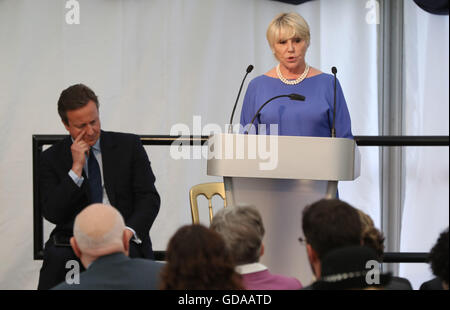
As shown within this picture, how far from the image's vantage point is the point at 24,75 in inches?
182

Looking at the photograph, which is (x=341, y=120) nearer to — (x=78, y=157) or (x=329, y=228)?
(x=78, y=157)

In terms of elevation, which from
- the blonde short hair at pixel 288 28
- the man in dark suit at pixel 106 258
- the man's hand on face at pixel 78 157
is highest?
the blonde short hair at pixel 288 28

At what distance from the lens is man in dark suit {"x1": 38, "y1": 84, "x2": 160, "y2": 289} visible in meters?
2.79

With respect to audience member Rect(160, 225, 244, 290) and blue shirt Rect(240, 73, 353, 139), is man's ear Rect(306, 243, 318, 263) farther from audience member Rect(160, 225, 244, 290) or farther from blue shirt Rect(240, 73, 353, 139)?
blue shirt Rect(240, 73, 353, 139)

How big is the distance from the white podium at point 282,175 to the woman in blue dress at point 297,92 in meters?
0.30

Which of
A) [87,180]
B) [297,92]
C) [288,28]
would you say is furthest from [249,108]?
[87,180]

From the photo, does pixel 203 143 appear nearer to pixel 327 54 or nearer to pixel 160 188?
pixel 160 188

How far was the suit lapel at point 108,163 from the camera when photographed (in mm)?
2902

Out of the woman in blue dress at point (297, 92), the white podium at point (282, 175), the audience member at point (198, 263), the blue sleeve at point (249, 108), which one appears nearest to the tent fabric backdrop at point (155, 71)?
the blue sleeve at point (249, 108)

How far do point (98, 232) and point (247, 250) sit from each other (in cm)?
43

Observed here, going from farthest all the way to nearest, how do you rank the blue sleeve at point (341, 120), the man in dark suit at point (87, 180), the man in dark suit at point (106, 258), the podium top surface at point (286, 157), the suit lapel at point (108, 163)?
1. the blue sleeve at point (341, 120)
2. the suit lapel at point (108, 163)
3. the man in dark suit at point (87, 180)
4. the podium top surface at point (286, 157)
5. the man in dark suit at point (106, 258)

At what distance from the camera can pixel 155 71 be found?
475 centimetres

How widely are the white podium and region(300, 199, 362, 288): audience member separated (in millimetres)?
580

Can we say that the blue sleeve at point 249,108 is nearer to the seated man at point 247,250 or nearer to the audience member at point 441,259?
the seated man at point 247,250
